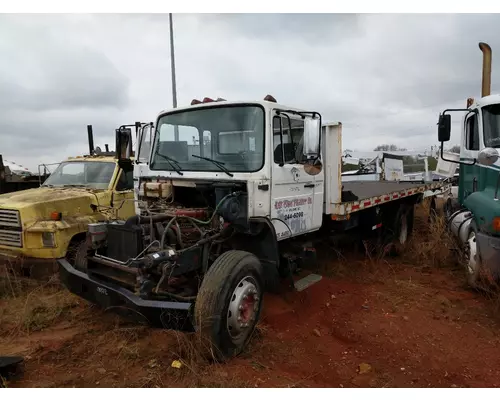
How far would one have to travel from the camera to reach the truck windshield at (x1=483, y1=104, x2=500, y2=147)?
578cm

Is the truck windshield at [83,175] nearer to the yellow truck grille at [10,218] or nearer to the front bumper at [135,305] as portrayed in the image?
the yellow truck grille at [10,218]

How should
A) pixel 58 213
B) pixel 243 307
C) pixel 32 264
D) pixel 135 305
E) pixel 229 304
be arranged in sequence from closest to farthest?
pixel 135 305, pixel 229 304, pixel 243 307, pixel 32 264, pixel 58 213

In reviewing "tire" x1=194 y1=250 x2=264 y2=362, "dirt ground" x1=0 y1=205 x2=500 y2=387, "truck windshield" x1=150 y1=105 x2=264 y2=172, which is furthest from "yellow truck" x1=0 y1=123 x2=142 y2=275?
"tire" x1=194 y1=250 x2=264 y2=362

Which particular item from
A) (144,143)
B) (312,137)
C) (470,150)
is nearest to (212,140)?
(312,137)

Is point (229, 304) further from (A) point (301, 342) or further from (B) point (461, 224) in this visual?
(B) point (461, 224)

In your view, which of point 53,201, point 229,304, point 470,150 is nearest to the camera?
point 229,304

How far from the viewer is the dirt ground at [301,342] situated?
10.6 ft

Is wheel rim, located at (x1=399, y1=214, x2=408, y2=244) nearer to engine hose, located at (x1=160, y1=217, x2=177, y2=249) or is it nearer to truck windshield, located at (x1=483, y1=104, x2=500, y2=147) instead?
truck windshield, located at (x1=483, y1=104, x2=500, y2=147)

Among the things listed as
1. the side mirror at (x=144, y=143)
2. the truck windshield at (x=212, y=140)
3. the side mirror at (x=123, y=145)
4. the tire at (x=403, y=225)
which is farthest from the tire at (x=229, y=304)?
the tire at (x=403, y=225)

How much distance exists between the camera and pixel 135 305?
3.26m

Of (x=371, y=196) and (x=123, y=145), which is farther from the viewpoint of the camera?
(x=371, y=196)

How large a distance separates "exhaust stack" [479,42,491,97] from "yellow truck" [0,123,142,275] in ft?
22.3

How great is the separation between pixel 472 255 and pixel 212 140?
3.73 meters

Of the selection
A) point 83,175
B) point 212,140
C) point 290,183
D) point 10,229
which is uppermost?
point 212,140
